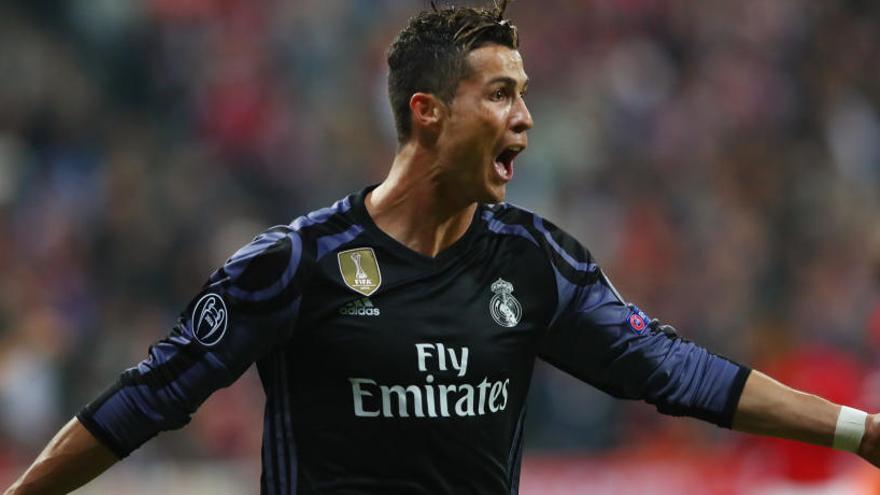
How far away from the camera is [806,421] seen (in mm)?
4555

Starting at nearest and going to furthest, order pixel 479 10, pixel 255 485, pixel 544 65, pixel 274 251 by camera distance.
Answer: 1. pixel 274 251
2. pixel 479 10
3. pixel 255 485
4. pixel 544 65

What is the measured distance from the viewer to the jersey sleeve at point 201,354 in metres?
4.36

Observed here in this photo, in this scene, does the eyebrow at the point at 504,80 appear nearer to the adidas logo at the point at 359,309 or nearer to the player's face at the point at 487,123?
the player's face at the point at 487,123

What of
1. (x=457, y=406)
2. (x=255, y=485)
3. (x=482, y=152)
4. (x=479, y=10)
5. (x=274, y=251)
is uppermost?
(x=479, y=10)

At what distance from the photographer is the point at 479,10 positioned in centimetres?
468

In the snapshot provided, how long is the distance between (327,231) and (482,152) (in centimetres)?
47

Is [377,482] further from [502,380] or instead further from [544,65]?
[544,65]

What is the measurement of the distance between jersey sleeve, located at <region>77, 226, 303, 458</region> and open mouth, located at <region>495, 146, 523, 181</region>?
65 centimetres

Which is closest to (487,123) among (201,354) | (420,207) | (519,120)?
(519,120)

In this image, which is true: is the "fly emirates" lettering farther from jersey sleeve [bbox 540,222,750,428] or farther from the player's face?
the player's face

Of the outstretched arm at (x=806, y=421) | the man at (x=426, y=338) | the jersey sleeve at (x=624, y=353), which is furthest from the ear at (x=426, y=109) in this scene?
the outstretched arm at (x=806, y=421)

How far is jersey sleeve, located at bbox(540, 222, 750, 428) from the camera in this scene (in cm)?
463

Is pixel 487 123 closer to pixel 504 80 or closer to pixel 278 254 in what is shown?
pixel 504 80

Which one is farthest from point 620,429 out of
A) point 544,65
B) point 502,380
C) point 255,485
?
point 502,380
